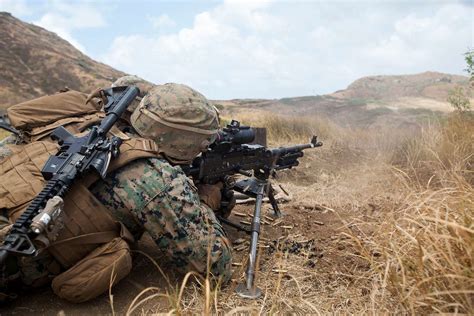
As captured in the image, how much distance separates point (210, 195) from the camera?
3.71m

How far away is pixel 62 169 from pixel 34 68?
66.2 ft

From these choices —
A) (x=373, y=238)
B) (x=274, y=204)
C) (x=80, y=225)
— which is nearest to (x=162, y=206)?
(x=80, y=225)

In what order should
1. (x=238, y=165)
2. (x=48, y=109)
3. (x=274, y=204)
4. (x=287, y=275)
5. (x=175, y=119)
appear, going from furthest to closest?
(x=274, y=204) → (x=238, y=165) → (x=48, y=109) → (x=287, y=275) → (x=175, y=119)

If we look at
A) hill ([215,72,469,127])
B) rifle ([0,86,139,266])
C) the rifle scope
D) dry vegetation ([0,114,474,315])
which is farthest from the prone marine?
hill ([215,72,469,127])

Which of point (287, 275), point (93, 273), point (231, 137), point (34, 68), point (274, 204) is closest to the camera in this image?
point (93, 273)

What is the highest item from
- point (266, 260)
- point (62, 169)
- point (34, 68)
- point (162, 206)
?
point (34, 68)

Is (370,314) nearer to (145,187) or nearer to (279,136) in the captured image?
(145,187)

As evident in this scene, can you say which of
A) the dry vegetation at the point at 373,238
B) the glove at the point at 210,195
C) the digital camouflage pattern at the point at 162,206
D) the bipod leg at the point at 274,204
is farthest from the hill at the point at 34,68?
the digital camouflage pattern at the point at 162,206

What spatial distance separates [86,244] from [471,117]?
629 centimetres

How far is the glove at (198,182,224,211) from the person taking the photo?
12.0ft

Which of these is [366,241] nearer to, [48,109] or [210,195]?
[210,195]

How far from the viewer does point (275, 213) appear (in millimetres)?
4914

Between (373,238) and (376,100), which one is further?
(376,100)

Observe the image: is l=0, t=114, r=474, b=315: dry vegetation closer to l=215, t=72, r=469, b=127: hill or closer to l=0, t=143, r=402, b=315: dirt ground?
l=0, t=143, r=402, b=315: dirt ground
